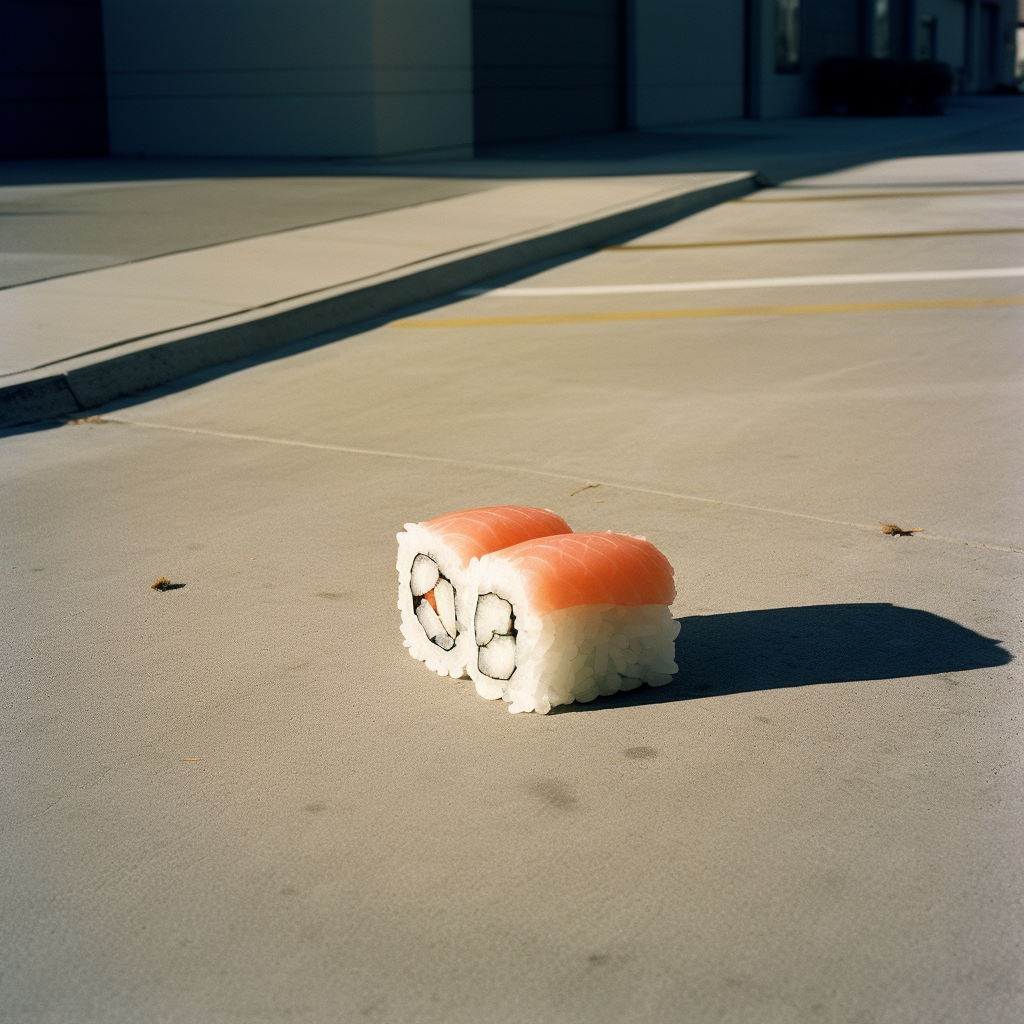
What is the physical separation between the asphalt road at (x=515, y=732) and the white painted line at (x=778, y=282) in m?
3.23

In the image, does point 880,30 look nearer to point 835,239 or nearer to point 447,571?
point 835,239

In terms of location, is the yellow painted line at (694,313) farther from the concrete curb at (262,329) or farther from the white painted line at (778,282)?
the white painted line at (778,282)

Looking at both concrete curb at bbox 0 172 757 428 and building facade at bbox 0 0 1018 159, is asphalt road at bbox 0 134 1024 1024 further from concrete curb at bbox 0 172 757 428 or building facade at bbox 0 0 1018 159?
building facade at bbox 0 0 1018 159

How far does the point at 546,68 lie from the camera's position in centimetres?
2578

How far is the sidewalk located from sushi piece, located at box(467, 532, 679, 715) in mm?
4223

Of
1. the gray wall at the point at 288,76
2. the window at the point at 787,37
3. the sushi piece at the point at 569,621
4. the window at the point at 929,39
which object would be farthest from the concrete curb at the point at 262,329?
the window at the point at 929,39

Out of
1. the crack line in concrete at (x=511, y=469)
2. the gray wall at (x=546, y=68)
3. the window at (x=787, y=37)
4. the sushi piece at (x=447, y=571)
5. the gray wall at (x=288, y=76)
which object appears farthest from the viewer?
the window at (x=787, y=37)

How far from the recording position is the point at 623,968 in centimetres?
242

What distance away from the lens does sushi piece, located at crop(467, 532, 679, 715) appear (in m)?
3.39

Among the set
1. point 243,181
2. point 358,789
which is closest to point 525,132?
point 243,181

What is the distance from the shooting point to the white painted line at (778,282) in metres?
10.4

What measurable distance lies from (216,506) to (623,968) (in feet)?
11.3

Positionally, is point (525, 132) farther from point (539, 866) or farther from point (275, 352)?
point (539, 866)

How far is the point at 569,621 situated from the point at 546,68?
78.5 feet
